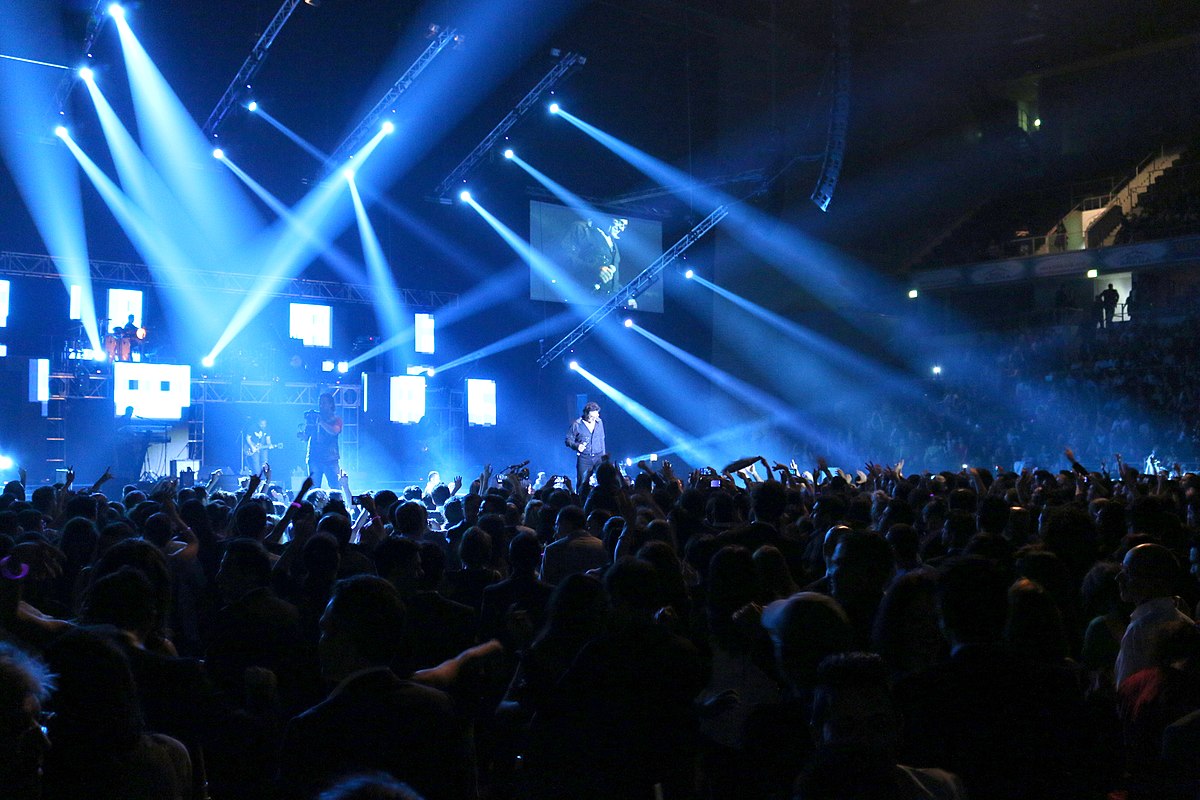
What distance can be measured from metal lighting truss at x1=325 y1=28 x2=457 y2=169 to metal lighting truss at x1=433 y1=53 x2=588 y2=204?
6.31 ft

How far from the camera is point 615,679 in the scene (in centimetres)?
237

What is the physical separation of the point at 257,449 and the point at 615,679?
14894 millimetres

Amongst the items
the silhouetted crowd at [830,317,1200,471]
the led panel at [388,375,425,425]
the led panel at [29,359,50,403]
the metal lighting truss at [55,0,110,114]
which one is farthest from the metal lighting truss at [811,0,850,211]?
the led panel at [29,359,50,403]

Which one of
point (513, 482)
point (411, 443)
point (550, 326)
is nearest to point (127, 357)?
point (411, 443)

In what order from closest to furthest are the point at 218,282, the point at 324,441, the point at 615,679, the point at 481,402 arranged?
the point at 615,679 < the point at 324,441 < the point at 218,282 < the point at 481,402

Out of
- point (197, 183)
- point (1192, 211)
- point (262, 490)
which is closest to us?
point (262, 490)

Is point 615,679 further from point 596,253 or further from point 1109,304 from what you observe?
point 1109,304

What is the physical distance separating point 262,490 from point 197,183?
307 inches

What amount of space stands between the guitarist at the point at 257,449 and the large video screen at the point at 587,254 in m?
5.98

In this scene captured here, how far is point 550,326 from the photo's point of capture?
19750 millimetres

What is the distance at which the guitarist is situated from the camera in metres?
16.1

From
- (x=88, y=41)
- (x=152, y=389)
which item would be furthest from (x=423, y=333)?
(x=88, y=41)

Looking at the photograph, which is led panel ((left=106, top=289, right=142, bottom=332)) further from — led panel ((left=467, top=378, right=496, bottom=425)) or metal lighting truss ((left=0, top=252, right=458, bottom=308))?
led panel ((left=467, top=378, right=496, bottom=425))

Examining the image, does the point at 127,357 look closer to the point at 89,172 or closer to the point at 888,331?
the point at 89,172
